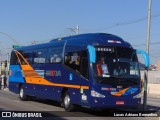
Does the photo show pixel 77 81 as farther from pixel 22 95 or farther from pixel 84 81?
pixel 22 95

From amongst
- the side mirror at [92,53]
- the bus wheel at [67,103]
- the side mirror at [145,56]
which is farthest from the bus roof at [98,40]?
the bus wheel at [67,103]

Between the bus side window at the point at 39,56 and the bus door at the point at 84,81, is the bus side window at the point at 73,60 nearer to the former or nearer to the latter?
the bus door at the point at 84,81

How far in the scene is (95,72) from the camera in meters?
15.5

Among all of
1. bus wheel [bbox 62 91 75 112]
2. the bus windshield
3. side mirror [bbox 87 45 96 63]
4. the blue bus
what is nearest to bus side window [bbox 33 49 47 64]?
the blue bus

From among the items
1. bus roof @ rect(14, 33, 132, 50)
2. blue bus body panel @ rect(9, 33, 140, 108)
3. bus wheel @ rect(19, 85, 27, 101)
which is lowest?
bus wheel @ rect(19, 85, 27, 101)

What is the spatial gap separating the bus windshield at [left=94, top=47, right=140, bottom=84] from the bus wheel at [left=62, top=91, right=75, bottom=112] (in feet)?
8.25

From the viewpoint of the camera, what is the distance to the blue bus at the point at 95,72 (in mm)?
15406

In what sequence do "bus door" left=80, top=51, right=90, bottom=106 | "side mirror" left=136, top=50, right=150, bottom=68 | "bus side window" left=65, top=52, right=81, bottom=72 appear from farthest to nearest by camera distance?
"side mirror" left=136, top=50, right=150, bottom=68 < "bus side window" left=65, top=52, right=81, bottom=72 < "bus door" left=80, top=51, right=90, bottom=106

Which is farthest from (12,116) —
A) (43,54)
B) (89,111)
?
(43,54)

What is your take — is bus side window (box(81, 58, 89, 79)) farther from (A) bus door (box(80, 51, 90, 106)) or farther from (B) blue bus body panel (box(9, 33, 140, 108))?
(B) blue bus body panel (box(9, 33, 140, 108))

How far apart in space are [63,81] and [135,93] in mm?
3659

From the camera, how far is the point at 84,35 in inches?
686

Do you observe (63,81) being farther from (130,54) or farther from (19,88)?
(19,88)

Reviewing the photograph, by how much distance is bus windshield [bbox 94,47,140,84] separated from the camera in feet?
50.7
